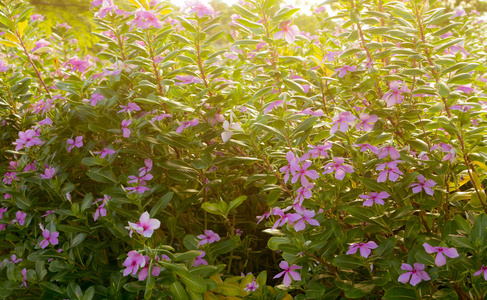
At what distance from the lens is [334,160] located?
1405 millimetres

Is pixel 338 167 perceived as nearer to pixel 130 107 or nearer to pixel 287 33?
pixel 287 33

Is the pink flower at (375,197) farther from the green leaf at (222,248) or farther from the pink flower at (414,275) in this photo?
the green leaf at (222,248)

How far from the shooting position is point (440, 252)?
1288mm

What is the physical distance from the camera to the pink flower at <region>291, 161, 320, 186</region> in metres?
1.35

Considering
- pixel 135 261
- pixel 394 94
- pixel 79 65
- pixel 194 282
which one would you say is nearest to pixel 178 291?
pixel 194 282

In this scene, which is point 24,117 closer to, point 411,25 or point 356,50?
point 356,50

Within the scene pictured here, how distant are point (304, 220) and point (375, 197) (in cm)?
24

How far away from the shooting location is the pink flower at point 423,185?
1.44 meters

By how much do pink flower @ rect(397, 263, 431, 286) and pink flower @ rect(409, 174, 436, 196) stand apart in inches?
9.5

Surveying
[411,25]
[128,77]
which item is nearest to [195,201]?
[128,77]

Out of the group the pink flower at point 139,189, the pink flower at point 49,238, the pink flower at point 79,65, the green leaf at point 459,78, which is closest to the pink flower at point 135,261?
the pink flower at point 139,189

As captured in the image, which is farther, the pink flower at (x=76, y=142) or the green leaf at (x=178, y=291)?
the pink flower at (x=76, y=142)

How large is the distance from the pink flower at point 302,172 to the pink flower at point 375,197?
20 centimetres

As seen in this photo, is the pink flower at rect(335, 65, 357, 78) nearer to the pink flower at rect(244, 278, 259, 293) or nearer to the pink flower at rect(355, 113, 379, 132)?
→ the pink flower at rect(355, 113, 379, 132)
